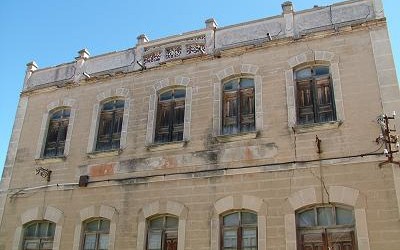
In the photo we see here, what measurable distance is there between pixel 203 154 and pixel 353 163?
3.64 meters

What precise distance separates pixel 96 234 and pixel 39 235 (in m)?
1.95

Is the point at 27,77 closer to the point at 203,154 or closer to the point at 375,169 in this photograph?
the point at 203,154

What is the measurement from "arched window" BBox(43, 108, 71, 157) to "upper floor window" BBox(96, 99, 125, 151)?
131cm

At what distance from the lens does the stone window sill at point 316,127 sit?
996cm

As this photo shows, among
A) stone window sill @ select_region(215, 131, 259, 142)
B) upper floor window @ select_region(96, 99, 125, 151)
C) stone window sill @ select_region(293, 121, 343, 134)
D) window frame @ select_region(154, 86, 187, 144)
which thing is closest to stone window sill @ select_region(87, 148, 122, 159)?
upper floor window @ select_region(96, 99, 125, 151)

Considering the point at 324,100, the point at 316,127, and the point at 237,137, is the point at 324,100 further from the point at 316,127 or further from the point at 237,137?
the point at 237,137

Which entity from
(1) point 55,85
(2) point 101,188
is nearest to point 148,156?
(2) point 101,188

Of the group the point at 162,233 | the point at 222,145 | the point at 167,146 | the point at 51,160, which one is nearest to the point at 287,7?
the point at 222,145

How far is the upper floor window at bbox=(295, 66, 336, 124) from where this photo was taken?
1046 cm

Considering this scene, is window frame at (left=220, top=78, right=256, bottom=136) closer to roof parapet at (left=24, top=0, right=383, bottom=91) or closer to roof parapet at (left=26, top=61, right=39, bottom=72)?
roof parapet at (left=24, top=0, right=383, bottom=91)

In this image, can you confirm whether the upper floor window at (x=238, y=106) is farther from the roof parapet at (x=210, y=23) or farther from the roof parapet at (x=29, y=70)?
the roof parapet at (x=29, y=70)

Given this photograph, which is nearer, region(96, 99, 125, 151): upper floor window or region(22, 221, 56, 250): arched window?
Answer: region(22, 221, 56, 250): arched window

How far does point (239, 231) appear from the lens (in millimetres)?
10086

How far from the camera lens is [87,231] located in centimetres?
1176
